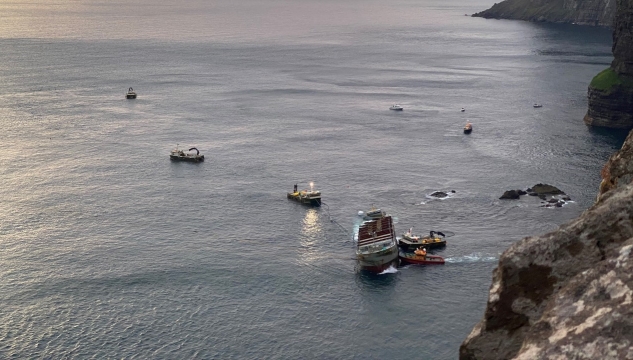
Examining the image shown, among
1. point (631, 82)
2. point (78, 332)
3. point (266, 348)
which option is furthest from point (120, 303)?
point (631, 82)

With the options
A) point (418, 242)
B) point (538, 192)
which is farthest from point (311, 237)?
point (538, 192)

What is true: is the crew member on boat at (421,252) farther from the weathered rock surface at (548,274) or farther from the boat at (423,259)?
the weathered rock surface at (548,274)

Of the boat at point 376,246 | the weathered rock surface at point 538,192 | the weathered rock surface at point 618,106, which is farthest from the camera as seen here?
the weathered rock surface at point 618,106

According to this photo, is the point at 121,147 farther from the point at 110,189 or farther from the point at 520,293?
the point at 520,293

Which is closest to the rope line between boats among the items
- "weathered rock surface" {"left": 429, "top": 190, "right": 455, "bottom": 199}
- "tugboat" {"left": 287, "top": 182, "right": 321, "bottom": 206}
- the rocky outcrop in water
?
"tugboat" {"left": 287, "top": 182, "right": 321, "bottom": 206}

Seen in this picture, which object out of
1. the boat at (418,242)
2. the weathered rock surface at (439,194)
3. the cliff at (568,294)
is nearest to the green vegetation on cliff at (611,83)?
the weathered rock surface at (439,194)

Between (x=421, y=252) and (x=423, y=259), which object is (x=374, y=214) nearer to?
(x=421, y=252)
